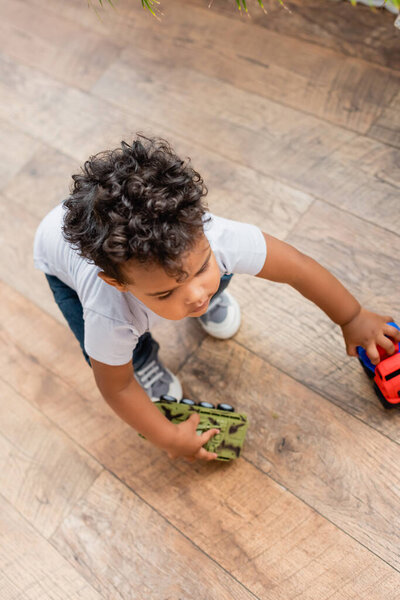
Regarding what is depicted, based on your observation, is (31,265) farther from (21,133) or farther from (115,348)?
(115,348)

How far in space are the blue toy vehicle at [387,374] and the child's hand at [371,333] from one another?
0.04 ft

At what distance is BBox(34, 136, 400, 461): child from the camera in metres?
0.56

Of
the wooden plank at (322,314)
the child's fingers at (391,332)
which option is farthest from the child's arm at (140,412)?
the child's fingers at (391,332)

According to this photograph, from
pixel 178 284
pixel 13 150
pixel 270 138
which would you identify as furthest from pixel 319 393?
pixel 13 150

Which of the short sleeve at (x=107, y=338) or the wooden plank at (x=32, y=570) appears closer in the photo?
the short sleeve at (x=107, y=338)

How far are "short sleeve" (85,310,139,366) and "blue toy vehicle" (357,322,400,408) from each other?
37cm

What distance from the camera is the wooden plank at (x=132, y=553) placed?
2.66 ft

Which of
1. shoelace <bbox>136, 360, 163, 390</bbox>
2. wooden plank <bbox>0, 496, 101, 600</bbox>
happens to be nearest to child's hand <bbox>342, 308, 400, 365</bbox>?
shoelace <bbox>136, 360, 163, 390</bbox>

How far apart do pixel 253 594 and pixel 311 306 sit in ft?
1.53

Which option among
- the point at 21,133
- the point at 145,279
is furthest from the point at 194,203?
the point at 21,133

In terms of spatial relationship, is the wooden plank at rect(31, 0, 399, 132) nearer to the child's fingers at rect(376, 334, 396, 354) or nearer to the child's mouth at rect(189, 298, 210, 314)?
the child's fingers at rect(376, 334, 396, 354)

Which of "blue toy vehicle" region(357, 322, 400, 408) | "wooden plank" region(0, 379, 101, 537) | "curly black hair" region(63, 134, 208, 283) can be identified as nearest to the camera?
"curly black hair" region(63, 134, 208, 283)

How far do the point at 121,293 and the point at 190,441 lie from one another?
26cm

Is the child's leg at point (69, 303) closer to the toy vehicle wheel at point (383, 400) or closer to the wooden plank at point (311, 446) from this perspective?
the wooden plank at point (311, 446)
